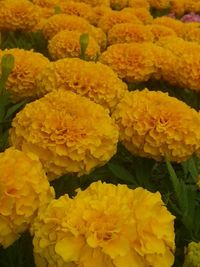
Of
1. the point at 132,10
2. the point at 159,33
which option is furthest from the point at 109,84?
the point at 132,10

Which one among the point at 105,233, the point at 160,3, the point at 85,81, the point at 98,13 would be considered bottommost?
the point at 160,3

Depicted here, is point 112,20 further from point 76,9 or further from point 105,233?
point 105,233

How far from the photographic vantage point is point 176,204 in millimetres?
1485

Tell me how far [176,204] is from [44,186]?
0.46 metres

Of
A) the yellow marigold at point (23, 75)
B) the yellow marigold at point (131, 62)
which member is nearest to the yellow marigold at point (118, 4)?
the yellow marigold at point (131, 62)

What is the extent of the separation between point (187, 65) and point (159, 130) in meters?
0.60

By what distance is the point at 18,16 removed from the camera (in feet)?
8.11

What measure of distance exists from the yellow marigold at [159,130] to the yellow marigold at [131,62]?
504 millimetres

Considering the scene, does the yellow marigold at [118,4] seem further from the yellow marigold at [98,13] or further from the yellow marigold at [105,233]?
the yellow marigold at [105,233]

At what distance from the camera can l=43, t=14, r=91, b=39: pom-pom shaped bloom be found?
248cm

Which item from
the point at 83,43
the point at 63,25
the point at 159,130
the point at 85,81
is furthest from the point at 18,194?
the point at 63,25

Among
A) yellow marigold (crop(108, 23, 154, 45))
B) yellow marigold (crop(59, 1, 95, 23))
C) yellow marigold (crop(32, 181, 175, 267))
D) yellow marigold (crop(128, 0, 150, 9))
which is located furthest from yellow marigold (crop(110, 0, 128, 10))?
yellow marigold (crop(32, 181, 175, 267))

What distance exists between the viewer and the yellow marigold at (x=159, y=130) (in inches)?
59.3

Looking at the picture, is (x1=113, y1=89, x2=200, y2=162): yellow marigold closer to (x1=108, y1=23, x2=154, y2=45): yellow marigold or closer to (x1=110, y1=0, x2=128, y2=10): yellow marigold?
(x1=108, y1=23, x2=154, y2=45): yellow marigold
